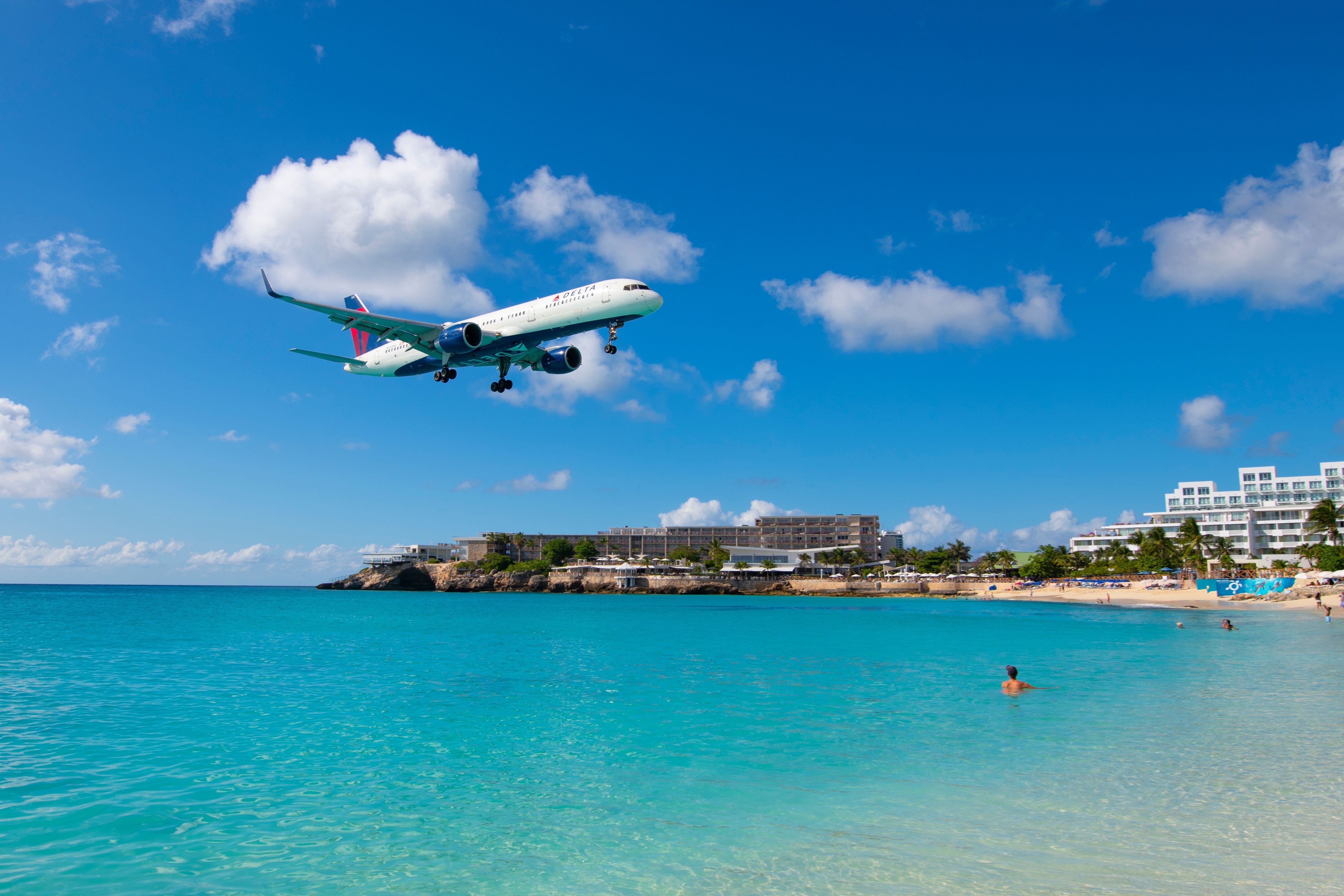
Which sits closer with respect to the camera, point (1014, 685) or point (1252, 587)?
point (1014, 685)

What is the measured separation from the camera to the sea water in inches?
370

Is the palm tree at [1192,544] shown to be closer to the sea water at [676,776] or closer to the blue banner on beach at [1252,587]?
the blue banner on beach at [1252,587]

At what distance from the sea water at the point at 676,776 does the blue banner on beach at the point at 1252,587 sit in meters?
67.8

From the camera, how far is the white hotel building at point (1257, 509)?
141 meters

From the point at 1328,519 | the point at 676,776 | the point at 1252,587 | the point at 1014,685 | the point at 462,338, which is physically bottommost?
the point at 1252,587

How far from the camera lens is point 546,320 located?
3734 centimetres

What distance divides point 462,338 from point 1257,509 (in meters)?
162

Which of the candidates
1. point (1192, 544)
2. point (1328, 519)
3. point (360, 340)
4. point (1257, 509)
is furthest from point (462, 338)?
point (1257, 509)

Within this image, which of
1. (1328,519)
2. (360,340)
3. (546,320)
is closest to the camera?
(546,320)

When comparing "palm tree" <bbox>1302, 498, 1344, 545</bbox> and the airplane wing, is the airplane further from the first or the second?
"palm tree" <bbox>1302, 498, 1344, 545</bbox>

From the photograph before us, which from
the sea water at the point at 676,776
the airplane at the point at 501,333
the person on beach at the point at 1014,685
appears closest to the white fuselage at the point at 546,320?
the airplane at the point at 501,333

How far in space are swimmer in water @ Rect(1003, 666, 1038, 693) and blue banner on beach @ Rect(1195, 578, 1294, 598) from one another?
84.5m

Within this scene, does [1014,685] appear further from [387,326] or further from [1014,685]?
[387,326]

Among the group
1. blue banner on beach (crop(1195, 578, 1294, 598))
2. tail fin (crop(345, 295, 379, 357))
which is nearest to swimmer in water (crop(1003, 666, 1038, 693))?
tail fin (crop(345, 295, 379, 357))
